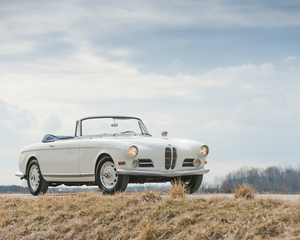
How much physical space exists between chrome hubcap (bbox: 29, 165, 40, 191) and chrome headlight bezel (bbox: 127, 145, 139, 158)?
414 centimetres

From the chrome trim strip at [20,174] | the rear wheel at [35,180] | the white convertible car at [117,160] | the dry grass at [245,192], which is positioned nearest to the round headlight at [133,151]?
the white convertible car at [117,160]

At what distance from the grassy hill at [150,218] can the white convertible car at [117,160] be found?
832 millimetres

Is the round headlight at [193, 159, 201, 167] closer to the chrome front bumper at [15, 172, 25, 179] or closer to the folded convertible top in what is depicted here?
the folded convertible top

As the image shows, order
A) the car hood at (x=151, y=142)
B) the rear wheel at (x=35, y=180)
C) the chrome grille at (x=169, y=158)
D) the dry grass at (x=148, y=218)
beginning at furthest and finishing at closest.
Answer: the rear wheel at (x=35, y=180)
the chrome grille at (x=169, y=158)
the car hood at (x=151, y=142)
the dry grass at (x=148, y=218)

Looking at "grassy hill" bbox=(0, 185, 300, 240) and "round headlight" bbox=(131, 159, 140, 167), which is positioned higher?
"round headlight" bbox=(131, 159, 140, 167)

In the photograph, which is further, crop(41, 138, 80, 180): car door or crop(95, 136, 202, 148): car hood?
crop(41, 138, 80, 180): car door

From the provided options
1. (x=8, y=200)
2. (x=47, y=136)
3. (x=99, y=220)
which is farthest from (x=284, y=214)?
(x=47, y=136)

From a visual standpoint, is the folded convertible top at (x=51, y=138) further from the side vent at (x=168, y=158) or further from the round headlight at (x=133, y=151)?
the side vent at (x=168, y=158)

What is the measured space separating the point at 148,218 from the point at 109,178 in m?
2.63

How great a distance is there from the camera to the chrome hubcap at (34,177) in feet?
38.4

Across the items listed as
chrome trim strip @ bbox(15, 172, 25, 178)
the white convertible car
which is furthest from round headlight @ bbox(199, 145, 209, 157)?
chrome trim strip @ bbox(15, 172, 25, 178)

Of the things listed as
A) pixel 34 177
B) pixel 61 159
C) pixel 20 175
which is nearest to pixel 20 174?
pixel 20 175

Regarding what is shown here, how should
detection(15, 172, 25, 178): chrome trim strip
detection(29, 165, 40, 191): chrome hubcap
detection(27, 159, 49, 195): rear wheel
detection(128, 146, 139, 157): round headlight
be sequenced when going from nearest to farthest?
detection(128, 146, 139, 157): round headlight → detection(27, 159, 49, 195): rear wheel → detection(29, 165, 40, 191): chrome hubcap → detection(15, 172, 25, 178): chrome trim strip

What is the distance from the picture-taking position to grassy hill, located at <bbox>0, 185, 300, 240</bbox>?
5.67m
